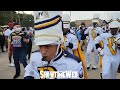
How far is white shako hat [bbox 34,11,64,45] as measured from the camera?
8.48ft

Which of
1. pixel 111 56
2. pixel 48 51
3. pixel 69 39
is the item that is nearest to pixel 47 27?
pixel 48 51

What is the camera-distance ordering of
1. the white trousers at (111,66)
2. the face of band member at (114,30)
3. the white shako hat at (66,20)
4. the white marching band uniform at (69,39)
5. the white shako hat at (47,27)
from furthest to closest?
the white shako hat at (66,20)
the white marching band uniform at (69,39)
the face of band member at (114,30)
the white trousers at (111,66)
the white shako hat at (47,27)

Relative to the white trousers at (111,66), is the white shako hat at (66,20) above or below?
above

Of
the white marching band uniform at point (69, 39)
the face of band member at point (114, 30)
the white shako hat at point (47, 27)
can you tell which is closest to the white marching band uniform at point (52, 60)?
the white shako hat at point (47, 27)

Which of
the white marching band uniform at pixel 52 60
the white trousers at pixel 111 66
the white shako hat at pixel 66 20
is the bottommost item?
the white trousers at pixel 111 66

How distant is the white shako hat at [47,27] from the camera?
259 centimetres

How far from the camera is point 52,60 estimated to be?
2736mm

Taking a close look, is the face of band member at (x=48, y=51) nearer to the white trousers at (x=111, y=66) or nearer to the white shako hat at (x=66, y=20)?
the white trousers at (x=111, y=66)

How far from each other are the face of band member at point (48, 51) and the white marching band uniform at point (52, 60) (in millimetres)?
44

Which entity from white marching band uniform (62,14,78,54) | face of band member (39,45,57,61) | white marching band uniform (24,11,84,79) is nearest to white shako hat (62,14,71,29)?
white marching band uniform (62,14,78,54)

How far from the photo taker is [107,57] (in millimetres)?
5680
